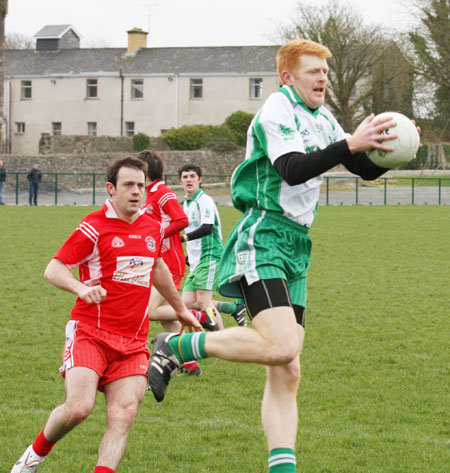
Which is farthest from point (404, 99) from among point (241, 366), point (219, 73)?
point (241, 366)

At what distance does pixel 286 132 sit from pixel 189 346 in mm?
1300

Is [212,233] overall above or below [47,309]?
above

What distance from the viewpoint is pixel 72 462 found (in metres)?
4.97

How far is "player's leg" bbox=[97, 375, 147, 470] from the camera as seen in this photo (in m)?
4.20

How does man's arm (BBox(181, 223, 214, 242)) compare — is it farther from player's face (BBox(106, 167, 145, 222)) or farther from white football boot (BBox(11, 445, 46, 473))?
white football boot (BBox(11, 445, 46, 473))

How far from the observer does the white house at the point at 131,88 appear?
61.1 metres

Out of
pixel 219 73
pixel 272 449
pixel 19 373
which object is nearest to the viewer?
pixel 272 449

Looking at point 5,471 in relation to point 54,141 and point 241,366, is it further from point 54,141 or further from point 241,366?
point 54,141

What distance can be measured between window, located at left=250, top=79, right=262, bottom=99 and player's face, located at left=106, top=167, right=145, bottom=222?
187 ft

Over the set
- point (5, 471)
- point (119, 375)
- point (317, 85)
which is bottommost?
A: point (5, 471)

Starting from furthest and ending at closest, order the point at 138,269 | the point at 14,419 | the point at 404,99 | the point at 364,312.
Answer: the point at 404,99 → the point at 364,312 → the point at 14,419 → the point at 138,269

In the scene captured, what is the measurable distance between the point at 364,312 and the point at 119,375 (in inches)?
254

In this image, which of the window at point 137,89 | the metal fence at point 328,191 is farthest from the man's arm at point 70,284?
the window at point 137,89

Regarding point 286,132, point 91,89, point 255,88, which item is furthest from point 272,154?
point 91,89
